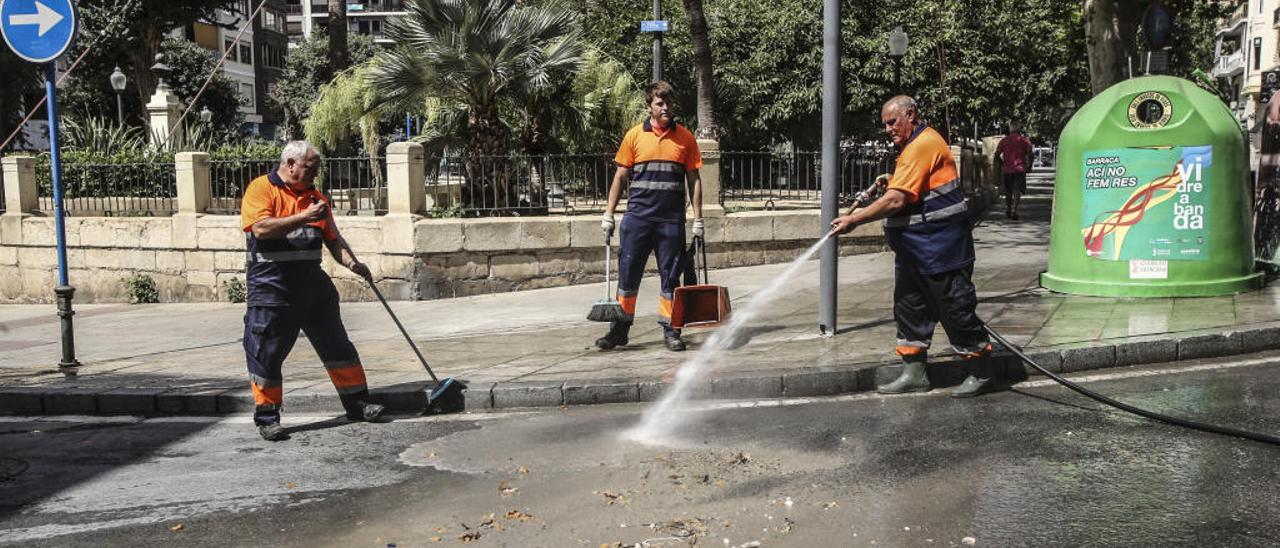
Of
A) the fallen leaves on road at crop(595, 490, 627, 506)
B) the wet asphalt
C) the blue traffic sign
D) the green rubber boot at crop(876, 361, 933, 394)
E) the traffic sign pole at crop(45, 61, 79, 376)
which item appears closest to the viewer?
the wet asphalt

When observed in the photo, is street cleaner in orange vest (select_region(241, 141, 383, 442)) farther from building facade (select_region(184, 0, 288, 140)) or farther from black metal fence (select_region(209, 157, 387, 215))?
building facade (select_region(184, 0, 288, 140))

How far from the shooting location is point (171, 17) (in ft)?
117

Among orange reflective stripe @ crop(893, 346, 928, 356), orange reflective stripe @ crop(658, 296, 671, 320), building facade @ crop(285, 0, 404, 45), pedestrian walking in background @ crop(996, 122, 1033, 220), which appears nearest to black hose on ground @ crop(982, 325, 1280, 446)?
orange reflective stripe @ crop(893, 346, 928, 356)

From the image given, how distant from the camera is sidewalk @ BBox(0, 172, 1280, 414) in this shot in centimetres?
699

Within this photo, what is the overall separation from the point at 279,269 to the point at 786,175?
8891mm

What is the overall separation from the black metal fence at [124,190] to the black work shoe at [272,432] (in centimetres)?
973

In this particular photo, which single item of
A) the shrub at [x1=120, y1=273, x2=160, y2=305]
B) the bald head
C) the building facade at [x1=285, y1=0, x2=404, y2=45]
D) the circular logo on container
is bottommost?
the shrub at [x1=120, y1=273, x2=160, y2=305]

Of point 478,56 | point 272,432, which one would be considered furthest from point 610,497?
point 478,56

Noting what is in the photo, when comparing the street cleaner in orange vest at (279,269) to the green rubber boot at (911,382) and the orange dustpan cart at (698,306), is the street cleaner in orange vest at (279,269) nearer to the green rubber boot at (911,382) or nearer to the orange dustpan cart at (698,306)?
the orange dustpan cart at (698,306)

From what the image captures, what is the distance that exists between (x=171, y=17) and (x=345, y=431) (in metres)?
33.0

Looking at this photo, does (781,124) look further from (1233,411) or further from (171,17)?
(1233,411)

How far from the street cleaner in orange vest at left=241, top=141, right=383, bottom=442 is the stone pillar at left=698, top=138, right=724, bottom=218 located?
753 cm

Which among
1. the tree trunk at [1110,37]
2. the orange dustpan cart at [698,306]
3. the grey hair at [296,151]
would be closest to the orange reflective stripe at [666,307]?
the orange dustpan cart at [698,306]

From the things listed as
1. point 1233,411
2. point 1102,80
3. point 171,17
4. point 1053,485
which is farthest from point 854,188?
point 171,17
